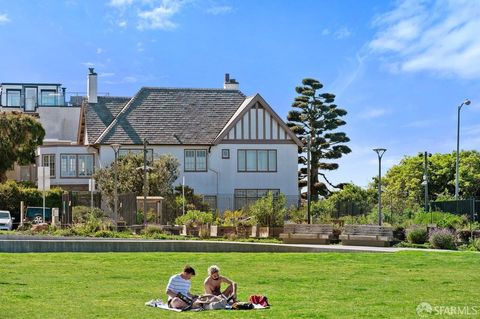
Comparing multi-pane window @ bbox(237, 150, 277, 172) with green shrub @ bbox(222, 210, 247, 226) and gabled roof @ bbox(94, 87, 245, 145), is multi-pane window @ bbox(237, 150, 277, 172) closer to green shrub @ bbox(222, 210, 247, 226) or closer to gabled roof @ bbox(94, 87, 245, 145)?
gabled roof @ bbox(94, 87, 245, 145)

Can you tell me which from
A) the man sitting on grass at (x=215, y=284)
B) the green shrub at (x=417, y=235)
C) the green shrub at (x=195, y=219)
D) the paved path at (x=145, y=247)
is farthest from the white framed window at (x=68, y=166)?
the man sitting on grass at (x=215, y=284)

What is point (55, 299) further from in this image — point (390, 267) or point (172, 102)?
point (172, 102)

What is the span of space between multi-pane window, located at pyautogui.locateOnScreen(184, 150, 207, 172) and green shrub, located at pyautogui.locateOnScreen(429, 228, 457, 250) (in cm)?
2990

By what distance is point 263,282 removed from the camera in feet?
62.5

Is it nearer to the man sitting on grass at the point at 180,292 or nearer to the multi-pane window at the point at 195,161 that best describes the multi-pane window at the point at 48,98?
the multi-pane window at the point at 195,161

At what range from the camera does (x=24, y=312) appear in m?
13.5

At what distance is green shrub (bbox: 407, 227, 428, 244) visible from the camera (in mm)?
34406

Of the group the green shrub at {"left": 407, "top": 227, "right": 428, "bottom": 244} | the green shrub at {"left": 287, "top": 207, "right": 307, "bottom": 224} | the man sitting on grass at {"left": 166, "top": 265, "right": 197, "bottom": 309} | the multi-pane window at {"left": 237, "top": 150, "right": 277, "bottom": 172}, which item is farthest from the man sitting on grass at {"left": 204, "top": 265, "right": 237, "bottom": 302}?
the multi-pane window at {"left": 237, "top": 150, "right": 277, "bottom": 172}

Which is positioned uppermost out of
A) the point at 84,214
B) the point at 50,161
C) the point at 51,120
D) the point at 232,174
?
the point at 51,120

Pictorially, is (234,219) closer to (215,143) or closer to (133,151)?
(133,151)

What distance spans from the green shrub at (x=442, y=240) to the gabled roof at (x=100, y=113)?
32.5 metres

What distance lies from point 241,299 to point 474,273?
26.0 ft

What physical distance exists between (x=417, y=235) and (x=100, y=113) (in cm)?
3361

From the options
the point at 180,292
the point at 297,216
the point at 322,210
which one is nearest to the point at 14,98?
the point at 322,210
